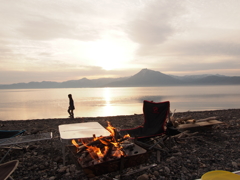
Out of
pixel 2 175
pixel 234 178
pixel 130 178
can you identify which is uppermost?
→ pixel 234 178

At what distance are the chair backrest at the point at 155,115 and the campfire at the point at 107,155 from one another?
2116 mm

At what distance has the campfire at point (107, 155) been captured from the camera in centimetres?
282

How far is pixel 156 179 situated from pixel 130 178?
0.49 m

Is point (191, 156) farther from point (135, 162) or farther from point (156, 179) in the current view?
point (135, 162)

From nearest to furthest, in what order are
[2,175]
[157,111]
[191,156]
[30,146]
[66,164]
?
[2,175] < [66,164] < [191,156] < [30,146] < [157,111]

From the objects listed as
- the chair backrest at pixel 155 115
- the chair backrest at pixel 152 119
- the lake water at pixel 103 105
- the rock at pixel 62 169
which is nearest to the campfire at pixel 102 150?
the rock at pixel 62 169

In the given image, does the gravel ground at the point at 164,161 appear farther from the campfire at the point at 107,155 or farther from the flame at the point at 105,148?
the flame at the point at 105,148

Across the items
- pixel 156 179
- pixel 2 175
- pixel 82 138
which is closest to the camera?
pixel 2 175

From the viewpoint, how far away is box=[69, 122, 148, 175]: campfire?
9.25 ft

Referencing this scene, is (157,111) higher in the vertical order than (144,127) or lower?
higher

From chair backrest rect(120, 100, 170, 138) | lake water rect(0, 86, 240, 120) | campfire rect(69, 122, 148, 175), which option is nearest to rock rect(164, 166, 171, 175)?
campfire rect(69, 122, 148, 175)

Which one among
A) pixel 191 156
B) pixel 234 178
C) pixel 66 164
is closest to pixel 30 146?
pixel 66 164

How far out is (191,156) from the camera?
15.0 ft

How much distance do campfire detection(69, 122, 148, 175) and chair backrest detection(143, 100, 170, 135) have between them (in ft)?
6.94
